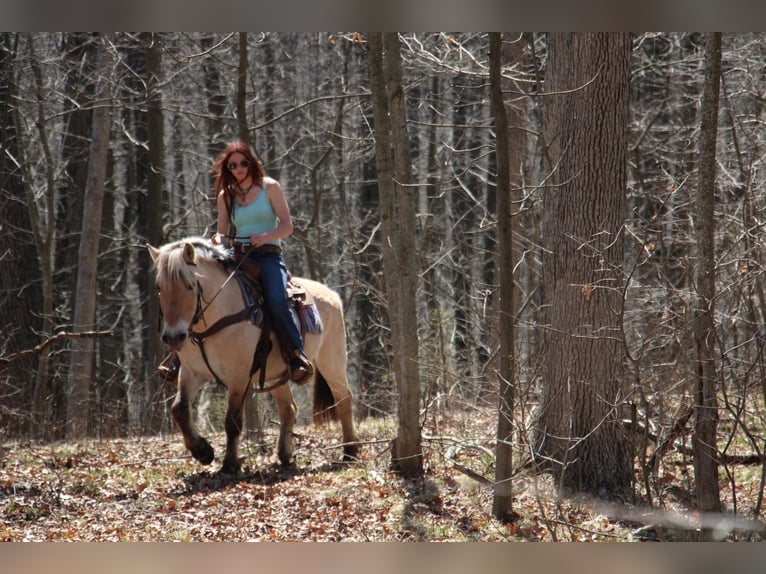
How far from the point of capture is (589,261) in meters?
8.27

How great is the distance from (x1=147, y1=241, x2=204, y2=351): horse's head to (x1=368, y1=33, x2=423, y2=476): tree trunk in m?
2.02

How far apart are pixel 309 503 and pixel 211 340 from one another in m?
2.13

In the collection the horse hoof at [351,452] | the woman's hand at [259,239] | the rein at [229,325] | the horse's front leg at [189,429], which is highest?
the woman's hand at [259,239]

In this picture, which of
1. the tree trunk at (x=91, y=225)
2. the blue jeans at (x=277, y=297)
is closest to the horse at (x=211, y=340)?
the blue jeans at (x=277, y=297)

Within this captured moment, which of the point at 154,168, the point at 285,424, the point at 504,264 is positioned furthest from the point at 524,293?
the point at 504,264

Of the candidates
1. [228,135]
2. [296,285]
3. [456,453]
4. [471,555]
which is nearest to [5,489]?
[296,285]

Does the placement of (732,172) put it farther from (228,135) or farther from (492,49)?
(228,135)

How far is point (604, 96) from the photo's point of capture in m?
8.29

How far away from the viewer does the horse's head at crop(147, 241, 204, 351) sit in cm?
810

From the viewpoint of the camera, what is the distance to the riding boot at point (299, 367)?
912 cm

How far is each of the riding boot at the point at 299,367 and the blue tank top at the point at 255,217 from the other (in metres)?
1.39

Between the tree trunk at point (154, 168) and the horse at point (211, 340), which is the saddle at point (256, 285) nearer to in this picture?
the horse at point (211, 340)

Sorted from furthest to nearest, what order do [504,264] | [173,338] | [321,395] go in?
Result: [321,395], [173,338], [504,264]

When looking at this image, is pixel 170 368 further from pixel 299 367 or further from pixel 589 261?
pixel 589 261
